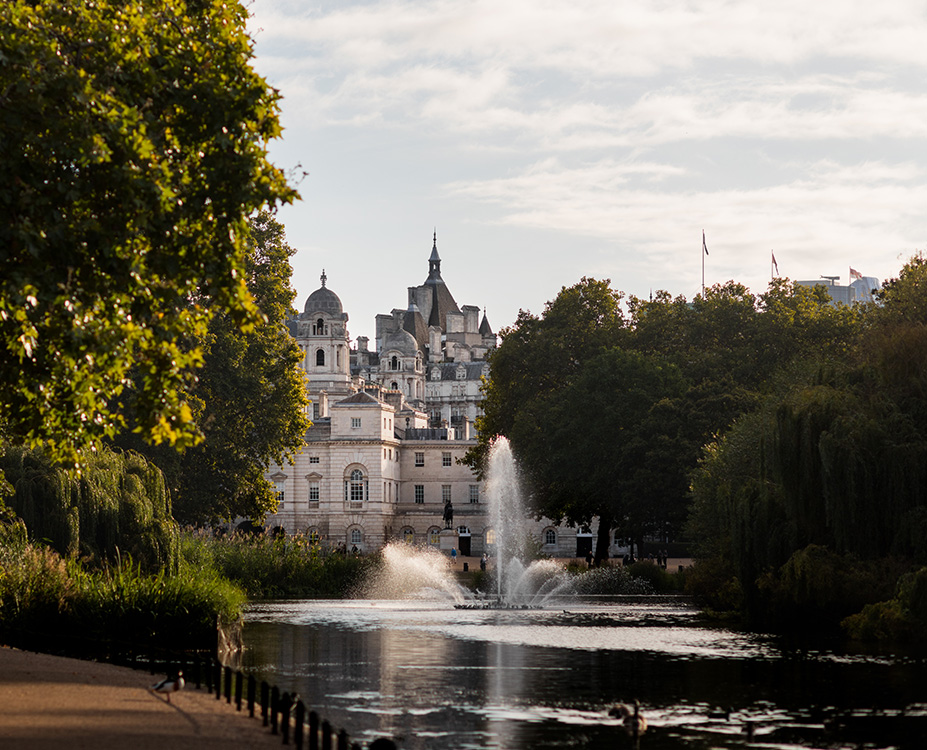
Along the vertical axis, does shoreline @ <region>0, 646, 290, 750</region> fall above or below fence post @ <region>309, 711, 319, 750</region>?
below

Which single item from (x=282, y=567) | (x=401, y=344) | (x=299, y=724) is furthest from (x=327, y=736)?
(x=401, y=344)

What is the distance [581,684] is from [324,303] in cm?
11624

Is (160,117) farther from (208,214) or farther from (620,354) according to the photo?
(620,354)

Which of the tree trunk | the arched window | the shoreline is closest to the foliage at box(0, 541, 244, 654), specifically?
the shoreline

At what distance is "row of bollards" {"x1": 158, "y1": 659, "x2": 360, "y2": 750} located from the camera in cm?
1296

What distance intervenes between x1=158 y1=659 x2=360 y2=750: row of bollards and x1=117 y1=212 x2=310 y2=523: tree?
28.9 metres

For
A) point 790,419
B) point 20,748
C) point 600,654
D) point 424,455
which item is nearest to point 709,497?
point 790,419

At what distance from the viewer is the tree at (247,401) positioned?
50344mm

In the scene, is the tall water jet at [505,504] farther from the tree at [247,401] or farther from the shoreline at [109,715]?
the shoreline at [109,715]

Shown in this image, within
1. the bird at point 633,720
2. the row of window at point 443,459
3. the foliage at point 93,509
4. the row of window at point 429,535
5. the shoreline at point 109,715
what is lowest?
the bird at point 633,720

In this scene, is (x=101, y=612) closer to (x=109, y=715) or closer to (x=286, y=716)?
(x=109, y=715)

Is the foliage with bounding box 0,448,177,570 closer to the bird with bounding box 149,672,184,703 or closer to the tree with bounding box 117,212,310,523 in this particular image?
the tree with bounding box 117,212,310,523

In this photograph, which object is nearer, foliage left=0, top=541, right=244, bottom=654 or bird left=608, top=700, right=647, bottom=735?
bird left=608, top=700, right=647, bottom=735

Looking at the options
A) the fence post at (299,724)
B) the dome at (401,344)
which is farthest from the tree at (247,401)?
the dome at (401,344)
